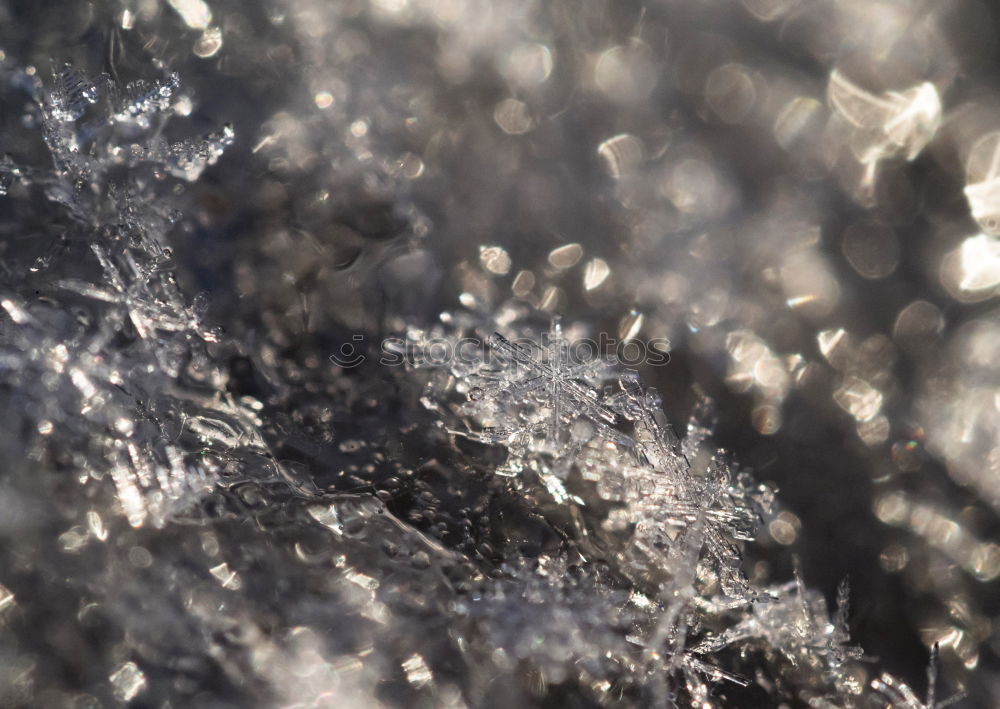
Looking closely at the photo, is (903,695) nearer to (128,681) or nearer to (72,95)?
(128,681)

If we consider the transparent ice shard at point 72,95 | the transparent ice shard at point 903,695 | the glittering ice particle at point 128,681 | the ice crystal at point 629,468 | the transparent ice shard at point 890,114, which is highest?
the transparent ice shard at point 72,95

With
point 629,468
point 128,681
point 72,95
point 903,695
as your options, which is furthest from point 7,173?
point 903,695

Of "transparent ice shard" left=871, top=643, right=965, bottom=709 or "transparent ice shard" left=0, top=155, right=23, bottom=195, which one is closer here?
"transparent ice shard" left=871, top=643, right=965, bottom=709

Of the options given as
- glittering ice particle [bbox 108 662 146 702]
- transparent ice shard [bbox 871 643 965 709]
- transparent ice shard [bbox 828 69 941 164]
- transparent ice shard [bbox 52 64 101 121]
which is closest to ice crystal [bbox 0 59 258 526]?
transparent ice shard [bbox 52 64 101 121]

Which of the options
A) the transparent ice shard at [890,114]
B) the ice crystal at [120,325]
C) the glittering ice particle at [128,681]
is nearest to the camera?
the glittering ice particle at [128,681]

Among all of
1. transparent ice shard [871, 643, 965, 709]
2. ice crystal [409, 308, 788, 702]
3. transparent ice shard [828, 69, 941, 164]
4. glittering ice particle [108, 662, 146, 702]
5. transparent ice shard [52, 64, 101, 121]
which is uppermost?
transparent ice shard [52, 64, 101, 121]

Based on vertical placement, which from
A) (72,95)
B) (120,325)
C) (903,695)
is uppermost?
(72,95)

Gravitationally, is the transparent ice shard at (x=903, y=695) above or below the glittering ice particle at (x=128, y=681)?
below

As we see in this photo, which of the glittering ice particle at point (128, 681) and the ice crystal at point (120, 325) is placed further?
the ice crystal at point (120, 325)

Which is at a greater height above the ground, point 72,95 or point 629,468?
point 72,95

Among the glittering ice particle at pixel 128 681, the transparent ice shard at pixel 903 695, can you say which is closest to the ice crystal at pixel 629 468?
the transparent ice shard at pixel 903 695

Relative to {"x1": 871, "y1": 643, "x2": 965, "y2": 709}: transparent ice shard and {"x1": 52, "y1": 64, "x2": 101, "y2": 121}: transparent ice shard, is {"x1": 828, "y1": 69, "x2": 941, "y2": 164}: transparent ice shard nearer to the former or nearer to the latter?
{"x1": 871, "y1": 643, "x2": 965, "y2": 709}: transparent ice shard

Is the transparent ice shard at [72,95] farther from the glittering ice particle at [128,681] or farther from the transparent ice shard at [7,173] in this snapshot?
the glittering ice particle at [128,681]
